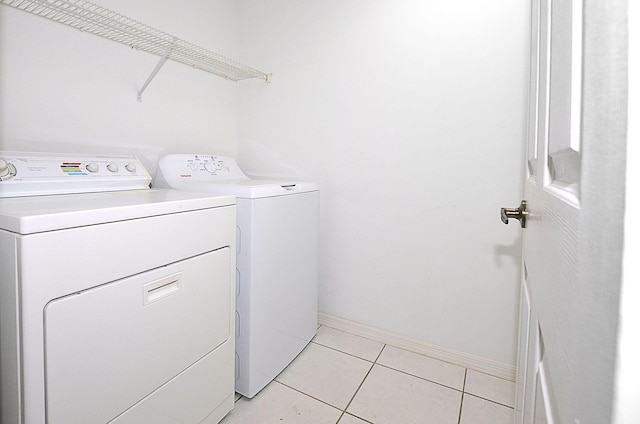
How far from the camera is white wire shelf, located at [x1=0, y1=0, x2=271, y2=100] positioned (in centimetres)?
118

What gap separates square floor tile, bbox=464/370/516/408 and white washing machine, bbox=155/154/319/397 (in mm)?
891

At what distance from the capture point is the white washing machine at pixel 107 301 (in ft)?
2.24

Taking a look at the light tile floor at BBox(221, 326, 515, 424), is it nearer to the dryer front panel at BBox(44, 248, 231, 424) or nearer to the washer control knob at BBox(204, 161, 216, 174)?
the dryer front panel at BBox(44, 248, 231, 424)

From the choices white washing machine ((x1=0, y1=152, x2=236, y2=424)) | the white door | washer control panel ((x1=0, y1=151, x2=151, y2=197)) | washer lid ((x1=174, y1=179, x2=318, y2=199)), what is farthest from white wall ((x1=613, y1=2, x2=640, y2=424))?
washer control panel ((x1=0, y1=151, x2=151, y2=197))

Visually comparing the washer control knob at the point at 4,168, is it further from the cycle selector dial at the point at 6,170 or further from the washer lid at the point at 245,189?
the washer lid at the point at 245,189

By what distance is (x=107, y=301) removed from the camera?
0.80 m

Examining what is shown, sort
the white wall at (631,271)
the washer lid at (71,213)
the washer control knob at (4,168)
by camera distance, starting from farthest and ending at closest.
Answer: the washer control knob at (4,168), the washer lid at (71,213), the white wall at (631,271)

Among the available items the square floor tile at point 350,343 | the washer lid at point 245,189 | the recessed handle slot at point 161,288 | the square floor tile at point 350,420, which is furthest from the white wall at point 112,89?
the square floor tile at point 350,420

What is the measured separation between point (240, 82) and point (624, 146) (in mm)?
2393

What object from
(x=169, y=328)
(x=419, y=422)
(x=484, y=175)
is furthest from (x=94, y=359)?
(x=484, y=175)

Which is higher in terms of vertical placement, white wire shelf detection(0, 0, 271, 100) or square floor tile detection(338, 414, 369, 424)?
white wire shelf detection(0, 0, 271, 100)

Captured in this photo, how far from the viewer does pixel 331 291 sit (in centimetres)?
200

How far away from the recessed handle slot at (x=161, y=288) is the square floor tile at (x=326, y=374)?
86 centimetres

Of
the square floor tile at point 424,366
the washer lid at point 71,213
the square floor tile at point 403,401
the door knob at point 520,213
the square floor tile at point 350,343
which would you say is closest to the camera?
the washer lid at point 71,213
